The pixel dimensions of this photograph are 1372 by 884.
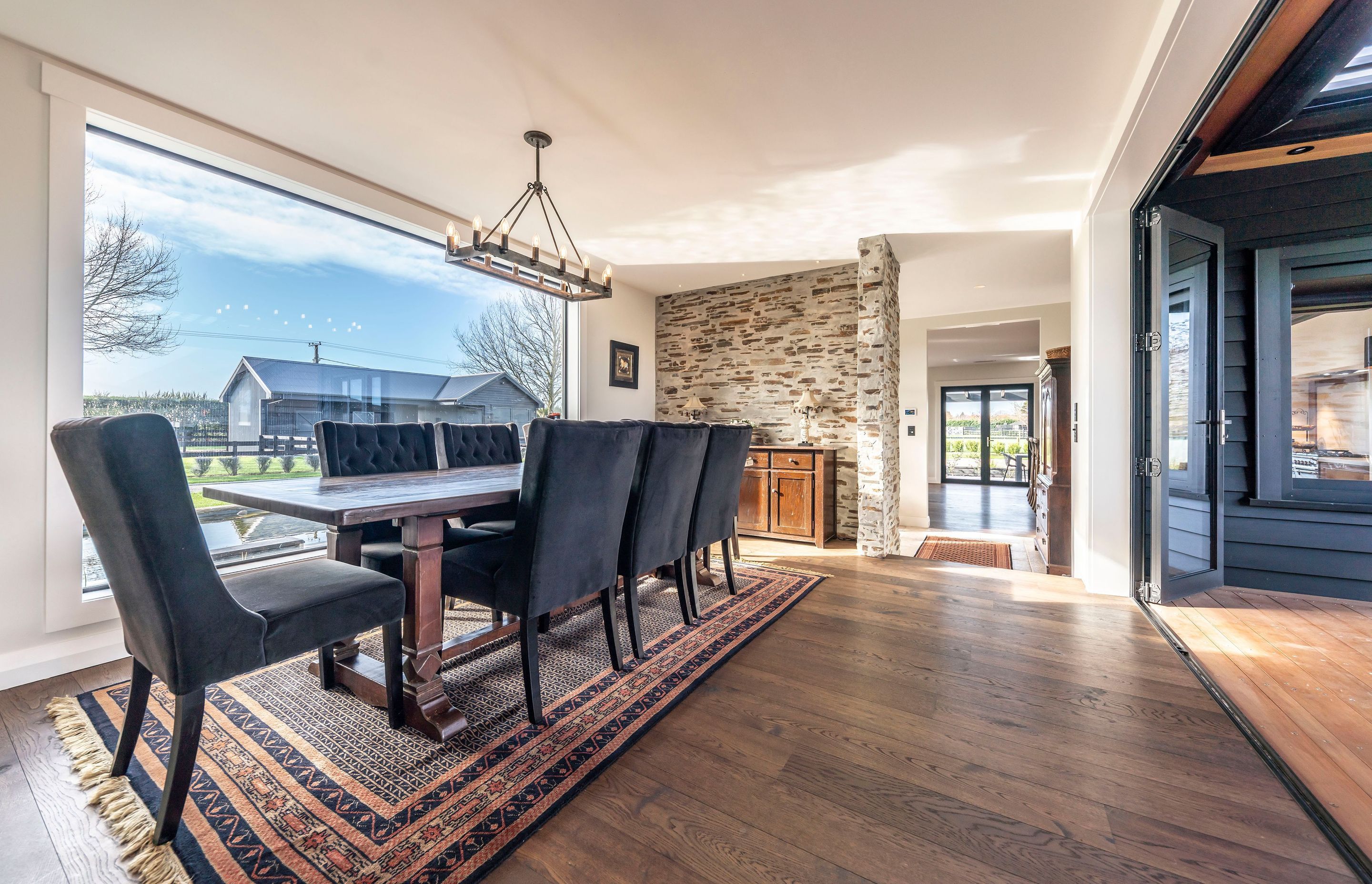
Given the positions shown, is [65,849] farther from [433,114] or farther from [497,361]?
[497,361]

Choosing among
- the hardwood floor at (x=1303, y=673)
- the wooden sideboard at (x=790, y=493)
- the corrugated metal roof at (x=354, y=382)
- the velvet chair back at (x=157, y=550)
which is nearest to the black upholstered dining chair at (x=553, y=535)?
the velvet chair back at (x=157, y=550)

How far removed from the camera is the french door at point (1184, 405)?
2.92 m

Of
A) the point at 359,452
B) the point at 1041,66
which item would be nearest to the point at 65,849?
the point at 359,452

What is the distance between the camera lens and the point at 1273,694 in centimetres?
197

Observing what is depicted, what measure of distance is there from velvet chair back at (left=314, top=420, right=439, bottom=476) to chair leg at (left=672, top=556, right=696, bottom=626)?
1460mm

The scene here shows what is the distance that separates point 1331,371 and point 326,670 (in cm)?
546

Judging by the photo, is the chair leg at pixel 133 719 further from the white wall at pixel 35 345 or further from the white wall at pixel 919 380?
the white wall at pixel 919 380

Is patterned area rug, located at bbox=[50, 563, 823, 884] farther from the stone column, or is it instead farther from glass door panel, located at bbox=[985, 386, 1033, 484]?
glass door panel, located at bbox=[985, 386, 1033, 484]

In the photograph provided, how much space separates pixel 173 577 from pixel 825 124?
9.76ft

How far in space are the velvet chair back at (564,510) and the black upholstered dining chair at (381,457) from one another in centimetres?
72

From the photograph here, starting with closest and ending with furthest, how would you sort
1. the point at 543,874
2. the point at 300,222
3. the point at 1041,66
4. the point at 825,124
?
the point at 543,874, the point at 1041,66, the point at 825,124, the point at 300,222

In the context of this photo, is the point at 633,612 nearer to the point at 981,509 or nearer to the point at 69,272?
the point at 69,272

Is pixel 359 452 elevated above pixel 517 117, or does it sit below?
below

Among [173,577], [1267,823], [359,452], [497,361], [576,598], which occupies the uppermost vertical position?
[497,361]
